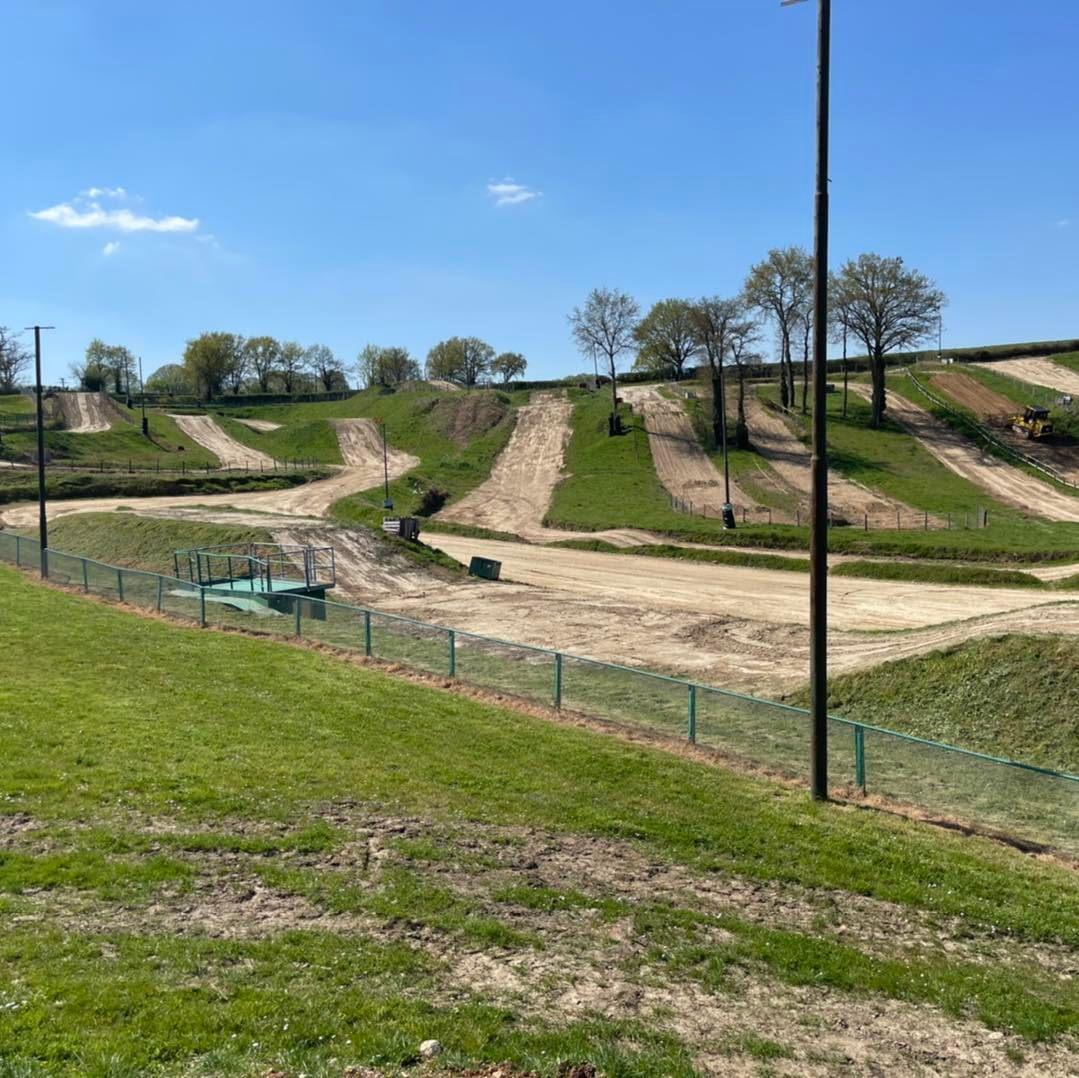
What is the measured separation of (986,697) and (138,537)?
4259 cm

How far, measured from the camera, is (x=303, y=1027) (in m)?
7.24

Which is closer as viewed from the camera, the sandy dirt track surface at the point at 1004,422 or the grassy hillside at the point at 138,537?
the grassy hillside at the point at 138,537

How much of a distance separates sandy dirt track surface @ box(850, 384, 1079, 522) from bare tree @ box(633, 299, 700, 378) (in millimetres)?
20339

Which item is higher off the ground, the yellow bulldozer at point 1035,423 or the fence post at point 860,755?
the yellow bulldozer at point 1035,423

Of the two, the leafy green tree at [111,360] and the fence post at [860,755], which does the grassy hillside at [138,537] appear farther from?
the leafy green tree at [111,360]

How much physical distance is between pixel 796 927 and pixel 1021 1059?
2.79 metres

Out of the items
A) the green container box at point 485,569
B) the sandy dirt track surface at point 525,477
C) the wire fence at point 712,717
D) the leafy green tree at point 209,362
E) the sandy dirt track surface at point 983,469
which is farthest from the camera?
the leafy green tree at point 209,362

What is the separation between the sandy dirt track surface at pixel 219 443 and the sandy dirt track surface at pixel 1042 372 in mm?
79365

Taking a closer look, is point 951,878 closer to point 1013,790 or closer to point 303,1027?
point 1013,790

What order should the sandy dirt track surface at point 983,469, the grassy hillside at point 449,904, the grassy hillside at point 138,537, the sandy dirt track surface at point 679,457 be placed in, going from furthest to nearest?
the sandy dirt track surface at point 679,457 < the sandy dirt track surface at point 983,469 < the grassy hillside at point 138,537 < the grassy hillside at point 449,904

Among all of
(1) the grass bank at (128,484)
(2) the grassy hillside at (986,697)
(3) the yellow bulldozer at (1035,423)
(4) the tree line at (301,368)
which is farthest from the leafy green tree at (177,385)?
(2) the grassy hillside at (986,697)

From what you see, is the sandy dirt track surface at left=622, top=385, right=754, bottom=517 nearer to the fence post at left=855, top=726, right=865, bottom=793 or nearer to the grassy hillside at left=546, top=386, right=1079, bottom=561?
the grassy hillside at left=546, top=386, right=1079, bottom=561

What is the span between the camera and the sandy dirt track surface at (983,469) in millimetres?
61656

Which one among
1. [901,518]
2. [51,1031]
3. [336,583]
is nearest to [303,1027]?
[51,1031]
